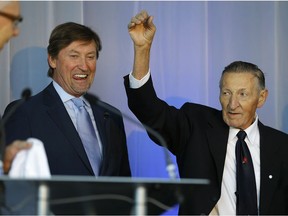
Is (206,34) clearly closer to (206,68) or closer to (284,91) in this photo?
(206,68)

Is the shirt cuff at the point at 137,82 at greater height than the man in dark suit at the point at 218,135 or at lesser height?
greater

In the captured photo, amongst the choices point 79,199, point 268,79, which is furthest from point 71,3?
point 79,199

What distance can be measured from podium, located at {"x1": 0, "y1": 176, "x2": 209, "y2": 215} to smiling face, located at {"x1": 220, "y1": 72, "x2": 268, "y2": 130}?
1.26 meters

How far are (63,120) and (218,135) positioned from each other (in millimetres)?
750

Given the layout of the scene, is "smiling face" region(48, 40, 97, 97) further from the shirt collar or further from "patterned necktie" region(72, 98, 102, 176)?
the shirt collar

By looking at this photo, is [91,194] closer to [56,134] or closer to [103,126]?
[56,134]

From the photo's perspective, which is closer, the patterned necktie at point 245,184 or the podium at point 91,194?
the podium at point 91,194

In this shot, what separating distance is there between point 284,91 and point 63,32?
4.98ft

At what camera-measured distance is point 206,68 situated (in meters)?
4.54

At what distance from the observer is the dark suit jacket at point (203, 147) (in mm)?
3533

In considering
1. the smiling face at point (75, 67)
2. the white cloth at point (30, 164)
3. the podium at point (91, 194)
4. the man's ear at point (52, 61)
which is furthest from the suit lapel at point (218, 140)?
the white cloth at point (30, 164)

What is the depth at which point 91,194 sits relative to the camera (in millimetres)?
2357

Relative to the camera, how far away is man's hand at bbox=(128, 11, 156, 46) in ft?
11.7

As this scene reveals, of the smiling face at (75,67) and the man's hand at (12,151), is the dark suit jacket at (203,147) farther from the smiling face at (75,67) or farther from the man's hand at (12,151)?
the man's hand at (12,151)
